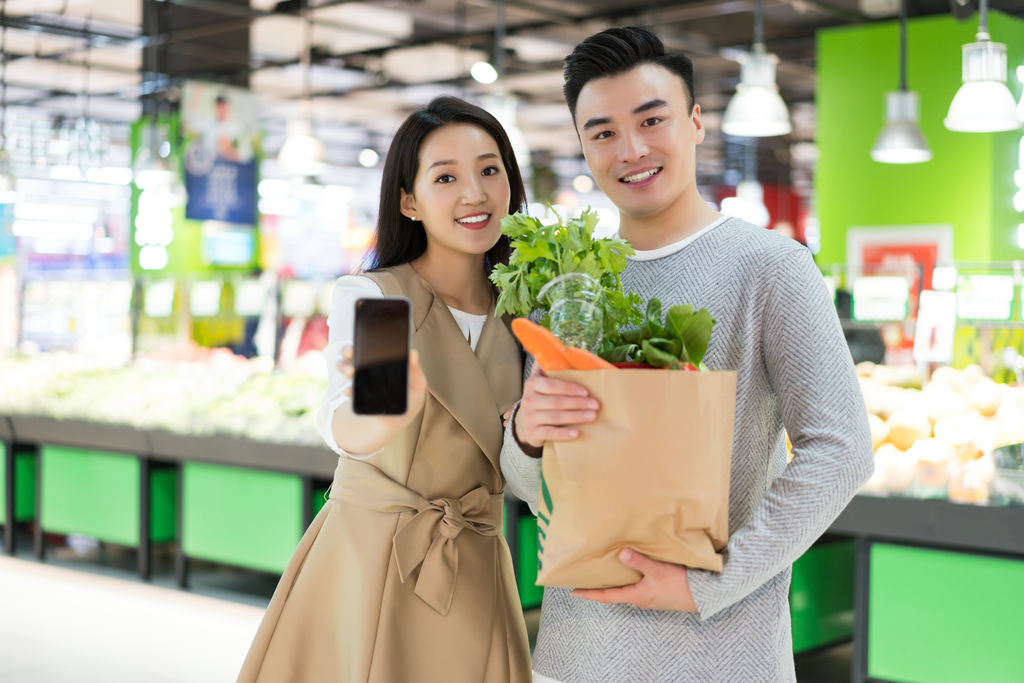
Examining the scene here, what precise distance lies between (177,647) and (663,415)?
13.2 ft

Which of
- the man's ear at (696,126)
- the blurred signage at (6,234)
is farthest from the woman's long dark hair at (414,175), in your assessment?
the blurred signage at (6,234)

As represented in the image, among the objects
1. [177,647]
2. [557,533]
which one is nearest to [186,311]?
[177,647]

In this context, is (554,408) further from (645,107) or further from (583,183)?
(583,183)

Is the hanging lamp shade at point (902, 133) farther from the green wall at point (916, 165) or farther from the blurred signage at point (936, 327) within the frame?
the blurred signage at point (936, 327)

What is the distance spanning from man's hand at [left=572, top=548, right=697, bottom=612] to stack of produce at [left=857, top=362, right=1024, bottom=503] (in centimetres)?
205

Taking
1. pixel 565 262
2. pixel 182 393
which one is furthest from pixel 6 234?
pixel 565 262

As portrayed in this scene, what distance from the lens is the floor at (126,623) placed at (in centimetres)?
425

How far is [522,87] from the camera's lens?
Answer: 13555 millimetres

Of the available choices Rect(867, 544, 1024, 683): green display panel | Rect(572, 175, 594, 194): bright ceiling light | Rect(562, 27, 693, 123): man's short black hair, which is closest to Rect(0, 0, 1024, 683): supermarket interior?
Rect(867, 544, 1024, 683): green display panel

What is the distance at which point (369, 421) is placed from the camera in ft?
4.99

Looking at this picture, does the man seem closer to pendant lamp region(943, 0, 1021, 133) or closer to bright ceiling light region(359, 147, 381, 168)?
pendant lamp region(943, 0, 1021, 133)

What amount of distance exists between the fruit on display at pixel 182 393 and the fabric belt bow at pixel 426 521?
333 centimetres

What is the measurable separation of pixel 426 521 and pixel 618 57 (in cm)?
85

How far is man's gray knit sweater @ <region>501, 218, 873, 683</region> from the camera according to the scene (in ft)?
4.40
